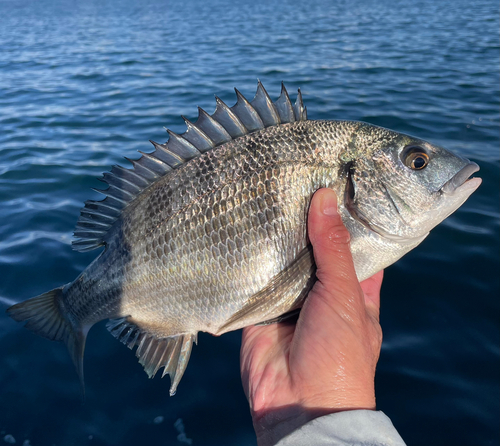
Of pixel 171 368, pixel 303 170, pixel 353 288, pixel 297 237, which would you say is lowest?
pixel 171 368

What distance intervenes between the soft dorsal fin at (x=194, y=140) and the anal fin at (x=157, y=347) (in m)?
0.72

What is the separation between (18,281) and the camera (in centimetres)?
467

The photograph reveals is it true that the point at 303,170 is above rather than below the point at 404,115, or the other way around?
above

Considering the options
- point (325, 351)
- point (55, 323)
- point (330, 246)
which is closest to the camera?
point (325, 351)

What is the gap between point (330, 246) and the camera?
2.49 m

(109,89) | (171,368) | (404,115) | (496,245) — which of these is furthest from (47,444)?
(109,89)

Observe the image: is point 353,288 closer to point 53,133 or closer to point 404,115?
point 404,115

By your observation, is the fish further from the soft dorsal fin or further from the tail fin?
the tail fin

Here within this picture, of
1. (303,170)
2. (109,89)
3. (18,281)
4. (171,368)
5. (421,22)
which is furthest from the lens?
(421,22)

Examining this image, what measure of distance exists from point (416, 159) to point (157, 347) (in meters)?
2.34

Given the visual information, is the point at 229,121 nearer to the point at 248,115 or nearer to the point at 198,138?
the point at 248,115

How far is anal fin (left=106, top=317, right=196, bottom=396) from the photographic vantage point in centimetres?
296

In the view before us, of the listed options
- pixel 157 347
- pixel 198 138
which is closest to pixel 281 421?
pixel 157 347

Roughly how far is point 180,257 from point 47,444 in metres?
2.08
